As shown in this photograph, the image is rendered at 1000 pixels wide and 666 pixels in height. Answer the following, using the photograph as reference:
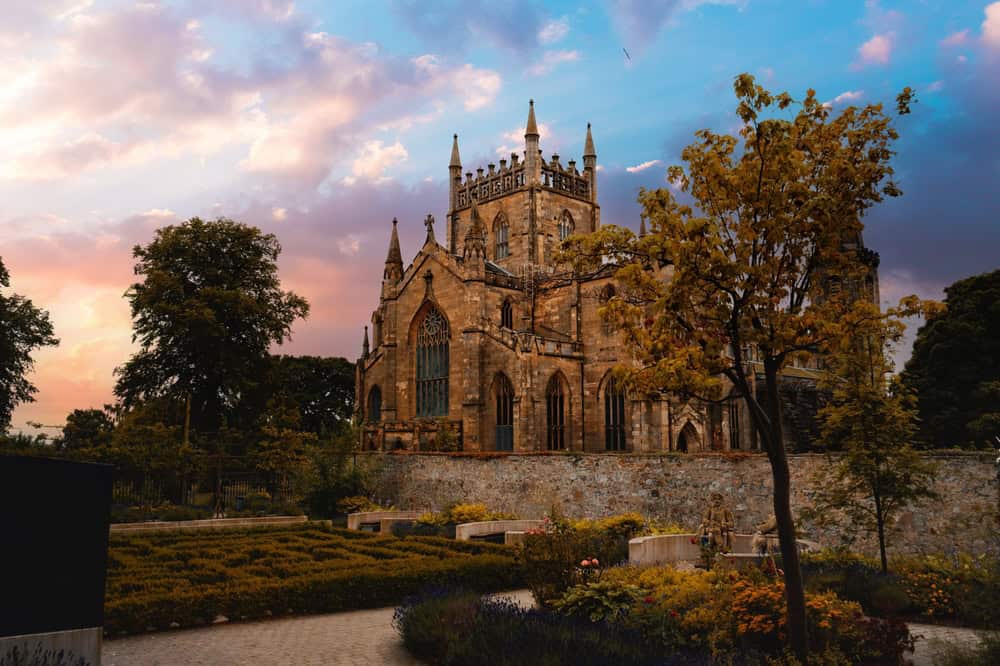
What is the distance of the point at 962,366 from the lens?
121ft

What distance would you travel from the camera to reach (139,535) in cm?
2395

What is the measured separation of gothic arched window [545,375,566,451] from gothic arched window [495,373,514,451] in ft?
6.59

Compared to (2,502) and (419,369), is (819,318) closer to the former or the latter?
(2,502)

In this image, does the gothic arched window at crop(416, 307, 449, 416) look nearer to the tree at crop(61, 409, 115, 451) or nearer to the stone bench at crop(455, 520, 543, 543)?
the tree at crop(61, 409, 115, 451)

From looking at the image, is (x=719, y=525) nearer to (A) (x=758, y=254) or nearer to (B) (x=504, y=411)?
(A) (x=758, y=254)

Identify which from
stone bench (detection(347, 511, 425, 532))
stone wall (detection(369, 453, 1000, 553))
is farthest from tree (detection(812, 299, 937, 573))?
stone bench (detection(347, 511, 425, 532))

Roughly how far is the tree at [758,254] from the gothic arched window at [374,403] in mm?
41390

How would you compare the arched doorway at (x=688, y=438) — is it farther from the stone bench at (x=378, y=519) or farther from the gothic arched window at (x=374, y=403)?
the gothic arched window at (x=374, y=403)

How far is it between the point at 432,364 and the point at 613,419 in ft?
39.3

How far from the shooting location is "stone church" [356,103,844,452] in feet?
139

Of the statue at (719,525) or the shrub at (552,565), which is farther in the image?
the statue at (719,525)

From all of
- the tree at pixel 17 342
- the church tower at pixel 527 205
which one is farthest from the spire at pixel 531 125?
the tree at pixel 17 342

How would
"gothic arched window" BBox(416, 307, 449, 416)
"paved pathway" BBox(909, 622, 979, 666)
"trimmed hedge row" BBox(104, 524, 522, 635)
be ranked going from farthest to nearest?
"gothic arched window" BBox(416, 307, 449, 416), "trimmed hedge row" BBox(104, 524, 522, 635), "paved pathway" BBox(909, 622, 979, 666)

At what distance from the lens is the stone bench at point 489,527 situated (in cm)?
2538
